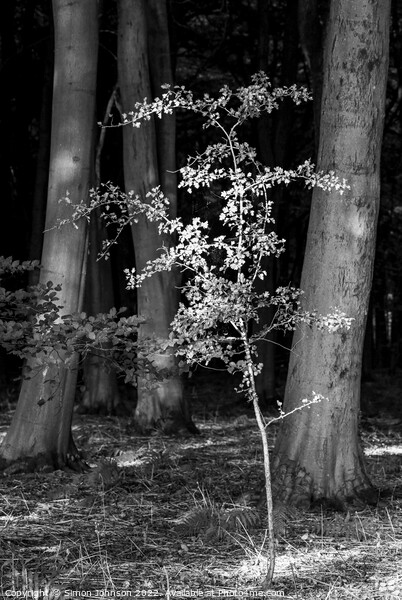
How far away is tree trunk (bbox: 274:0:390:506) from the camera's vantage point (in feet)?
23.9

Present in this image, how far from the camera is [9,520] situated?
672 centimetres

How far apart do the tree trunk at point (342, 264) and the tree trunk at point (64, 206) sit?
2512 millimetres

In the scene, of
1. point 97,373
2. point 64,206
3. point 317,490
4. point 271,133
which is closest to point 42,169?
point 97,373

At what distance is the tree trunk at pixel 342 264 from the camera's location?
23.9 ft

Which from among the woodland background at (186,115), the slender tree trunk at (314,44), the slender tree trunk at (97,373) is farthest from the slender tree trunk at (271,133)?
the slender tree trunk at (314,44)

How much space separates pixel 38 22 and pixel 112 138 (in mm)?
3639

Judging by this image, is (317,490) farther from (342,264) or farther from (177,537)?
(342,264)

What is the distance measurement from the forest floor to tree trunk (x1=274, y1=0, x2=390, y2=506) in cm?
40

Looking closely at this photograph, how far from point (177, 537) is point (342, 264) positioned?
2575 mm

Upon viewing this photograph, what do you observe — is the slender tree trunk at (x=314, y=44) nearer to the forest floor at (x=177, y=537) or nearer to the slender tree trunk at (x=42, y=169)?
the forest floor at (x=177, y=537)

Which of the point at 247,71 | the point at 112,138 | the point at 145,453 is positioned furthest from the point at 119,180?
the point at 145,453

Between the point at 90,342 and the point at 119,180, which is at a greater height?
the point at 119,180

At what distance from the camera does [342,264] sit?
23.9ft

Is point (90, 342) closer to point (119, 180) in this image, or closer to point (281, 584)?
point (281, 584)
